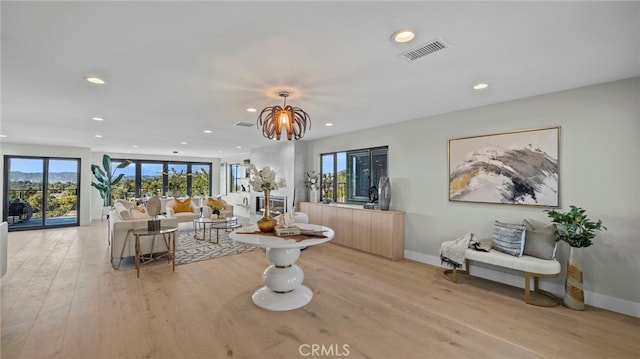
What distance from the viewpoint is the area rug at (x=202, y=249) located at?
15.7 ft

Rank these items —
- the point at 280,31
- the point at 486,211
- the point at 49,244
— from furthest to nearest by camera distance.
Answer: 1. the point at 49,244
2. the point at 486,211
3. the point at 280,31

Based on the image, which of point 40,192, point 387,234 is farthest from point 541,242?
point 40,192

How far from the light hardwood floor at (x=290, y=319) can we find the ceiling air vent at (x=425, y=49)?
8.01 feet

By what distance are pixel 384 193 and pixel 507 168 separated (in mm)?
1890

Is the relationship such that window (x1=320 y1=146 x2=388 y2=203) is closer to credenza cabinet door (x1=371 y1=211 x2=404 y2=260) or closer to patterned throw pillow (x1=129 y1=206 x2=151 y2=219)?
credenza cabinet door (x1=371 y1=211 x2=404 y2=260)

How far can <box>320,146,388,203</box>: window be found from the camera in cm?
534

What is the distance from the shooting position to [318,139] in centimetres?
660

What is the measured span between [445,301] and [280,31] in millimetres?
3216

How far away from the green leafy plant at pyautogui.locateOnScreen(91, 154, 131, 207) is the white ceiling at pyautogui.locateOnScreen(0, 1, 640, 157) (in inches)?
222

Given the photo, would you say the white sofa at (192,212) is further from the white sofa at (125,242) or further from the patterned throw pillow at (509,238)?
the patterned throw pillow at (509,238)

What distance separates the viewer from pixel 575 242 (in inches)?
112

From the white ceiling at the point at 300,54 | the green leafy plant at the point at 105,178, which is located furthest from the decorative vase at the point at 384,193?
the green leafy plant at the point at 105,178

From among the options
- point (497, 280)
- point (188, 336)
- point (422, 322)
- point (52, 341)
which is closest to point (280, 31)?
point (188, 336)

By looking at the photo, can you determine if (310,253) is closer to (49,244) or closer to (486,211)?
(486,211)
